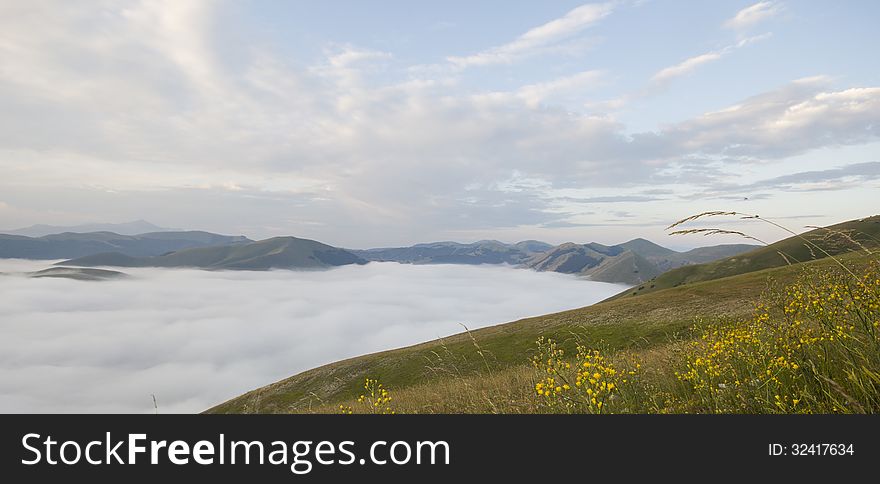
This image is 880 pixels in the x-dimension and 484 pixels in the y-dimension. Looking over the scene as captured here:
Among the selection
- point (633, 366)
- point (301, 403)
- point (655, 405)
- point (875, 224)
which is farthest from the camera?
point (875, 224)

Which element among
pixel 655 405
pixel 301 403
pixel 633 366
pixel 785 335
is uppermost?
pixel 785 335

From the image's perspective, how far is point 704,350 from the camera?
282 inches

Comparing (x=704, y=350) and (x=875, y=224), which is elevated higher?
(x=875, y=224)
